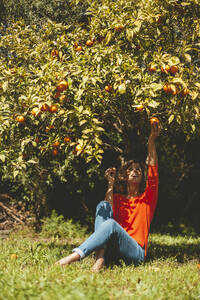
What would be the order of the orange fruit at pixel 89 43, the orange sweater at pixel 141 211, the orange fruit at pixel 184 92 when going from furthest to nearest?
the orange fruit at pixel 89 43 → the orange sweater at pixel 141 211 → the orange fruit at pixel 184 92

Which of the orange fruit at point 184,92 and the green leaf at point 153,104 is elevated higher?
the orange fruit at point 184,92

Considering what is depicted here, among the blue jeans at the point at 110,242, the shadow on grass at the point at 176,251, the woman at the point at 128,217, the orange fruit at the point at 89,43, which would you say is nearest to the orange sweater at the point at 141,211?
the woman at the point at 128,217

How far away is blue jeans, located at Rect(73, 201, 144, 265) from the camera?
2.71m

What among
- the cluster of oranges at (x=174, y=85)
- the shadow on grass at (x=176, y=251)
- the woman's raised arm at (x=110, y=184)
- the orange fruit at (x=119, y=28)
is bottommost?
the shadow on grass at (x=176, y=251)

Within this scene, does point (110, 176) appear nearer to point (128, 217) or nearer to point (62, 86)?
point (128, 217)

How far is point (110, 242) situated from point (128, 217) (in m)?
0.34

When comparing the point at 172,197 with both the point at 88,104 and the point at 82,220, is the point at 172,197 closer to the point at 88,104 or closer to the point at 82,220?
the point at 82,220

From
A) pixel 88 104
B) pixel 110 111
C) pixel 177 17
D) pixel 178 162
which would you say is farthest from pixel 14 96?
pixel 178 162

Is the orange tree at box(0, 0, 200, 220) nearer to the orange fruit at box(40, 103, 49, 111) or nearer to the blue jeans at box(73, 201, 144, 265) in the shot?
the orange fruit at box(40, 103, 49, 111)

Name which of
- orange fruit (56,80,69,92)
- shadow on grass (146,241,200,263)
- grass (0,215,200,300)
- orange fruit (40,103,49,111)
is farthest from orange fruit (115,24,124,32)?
shadow on grass (146,241,200,263)

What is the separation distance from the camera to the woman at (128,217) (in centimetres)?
278

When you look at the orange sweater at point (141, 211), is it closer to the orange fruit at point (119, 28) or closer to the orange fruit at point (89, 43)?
the orange fruit at point (119, 28)

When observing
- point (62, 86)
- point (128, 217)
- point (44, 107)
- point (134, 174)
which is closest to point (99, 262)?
point (128, 217)

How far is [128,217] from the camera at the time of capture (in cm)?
315
